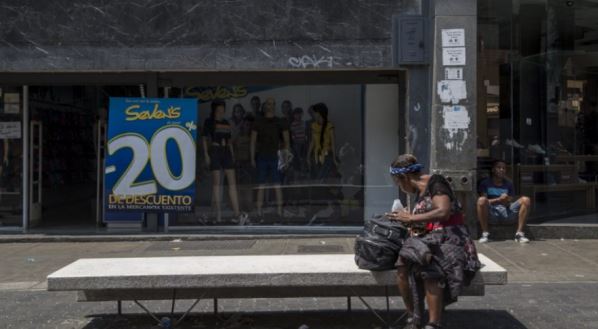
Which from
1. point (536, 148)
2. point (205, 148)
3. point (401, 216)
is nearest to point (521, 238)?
point (536, 148)

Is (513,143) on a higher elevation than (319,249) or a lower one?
higher

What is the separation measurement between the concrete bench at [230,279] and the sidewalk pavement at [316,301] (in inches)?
15.9

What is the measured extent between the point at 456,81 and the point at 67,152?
7210 millimetres

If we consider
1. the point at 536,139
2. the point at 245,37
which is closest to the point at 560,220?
the point at 536,139

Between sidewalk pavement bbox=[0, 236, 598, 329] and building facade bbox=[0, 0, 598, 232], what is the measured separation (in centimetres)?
136

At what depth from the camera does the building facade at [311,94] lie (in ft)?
35.8

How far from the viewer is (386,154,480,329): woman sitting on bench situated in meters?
5.39

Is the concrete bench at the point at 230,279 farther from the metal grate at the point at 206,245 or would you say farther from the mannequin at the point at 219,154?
the mannequin at the point at 219,154

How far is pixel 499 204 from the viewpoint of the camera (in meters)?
10.8

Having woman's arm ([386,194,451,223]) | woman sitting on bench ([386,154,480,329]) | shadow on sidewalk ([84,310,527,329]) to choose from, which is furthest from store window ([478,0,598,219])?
woman's arm ([386,194,451,223])

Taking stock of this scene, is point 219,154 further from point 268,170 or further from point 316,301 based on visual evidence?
point 316,301

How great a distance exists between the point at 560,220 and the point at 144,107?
23.0 feet

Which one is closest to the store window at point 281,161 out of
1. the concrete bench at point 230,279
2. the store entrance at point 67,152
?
the store entrance at point 67,152

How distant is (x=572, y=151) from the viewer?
12.7 m
